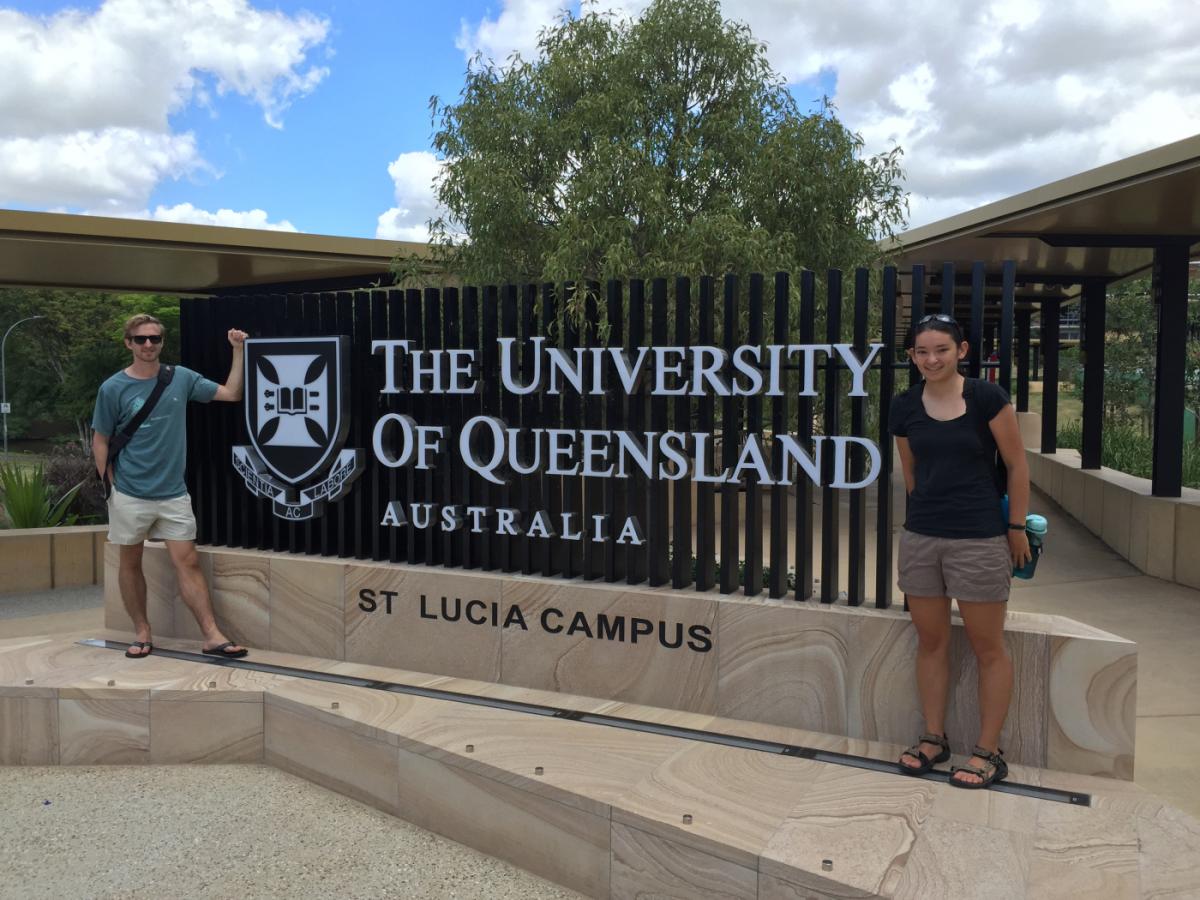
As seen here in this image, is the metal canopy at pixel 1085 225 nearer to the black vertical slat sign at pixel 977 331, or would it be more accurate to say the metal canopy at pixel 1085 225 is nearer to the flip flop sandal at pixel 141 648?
the black vertical slat sign at pixel 977 331

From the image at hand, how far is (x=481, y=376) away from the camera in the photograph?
5.07 meters

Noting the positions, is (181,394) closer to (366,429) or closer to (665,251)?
(366,429)

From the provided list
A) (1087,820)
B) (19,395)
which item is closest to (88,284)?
(1087,820)

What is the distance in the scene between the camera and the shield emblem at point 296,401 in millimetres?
5387

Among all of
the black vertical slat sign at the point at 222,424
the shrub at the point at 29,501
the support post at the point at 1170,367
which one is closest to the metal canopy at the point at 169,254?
the shrub at the point at 29,501

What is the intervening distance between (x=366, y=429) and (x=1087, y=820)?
12.7 feet

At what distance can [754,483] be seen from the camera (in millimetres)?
4434

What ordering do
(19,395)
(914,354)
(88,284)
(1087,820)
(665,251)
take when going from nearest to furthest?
(1087,820), (914,354), (665,251), (88,284), (19,395)

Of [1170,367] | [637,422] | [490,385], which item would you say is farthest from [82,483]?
[1170,367]

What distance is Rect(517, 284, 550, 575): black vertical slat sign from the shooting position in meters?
4.95

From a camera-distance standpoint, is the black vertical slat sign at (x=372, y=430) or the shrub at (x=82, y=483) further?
the shrub at (x=82, y=483)

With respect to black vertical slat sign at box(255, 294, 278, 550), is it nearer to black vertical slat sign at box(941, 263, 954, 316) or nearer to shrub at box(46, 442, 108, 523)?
black vertical slat sign at box(941, 263, 954, 316)

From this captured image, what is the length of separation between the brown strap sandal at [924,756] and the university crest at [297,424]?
3178mm

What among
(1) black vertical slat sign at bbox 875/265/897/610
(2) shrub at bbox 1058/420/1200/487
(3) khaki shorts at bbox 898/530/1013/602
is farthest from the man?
(2) shrub at bbox 1058/420/1200/487
